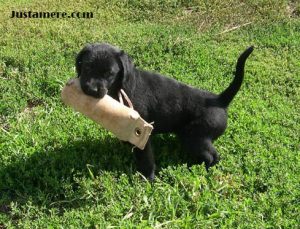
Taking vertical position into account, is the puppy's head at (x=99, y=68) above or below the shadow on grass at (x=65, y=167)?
above

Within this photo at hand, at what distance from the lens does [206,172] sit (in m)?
4.83

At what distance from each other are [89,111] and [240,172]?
173 cm

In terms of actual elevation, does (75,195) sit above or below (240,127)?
below

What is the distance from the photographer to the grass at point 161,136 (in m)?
4.38

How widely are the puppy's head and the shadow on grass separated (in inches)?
39.6

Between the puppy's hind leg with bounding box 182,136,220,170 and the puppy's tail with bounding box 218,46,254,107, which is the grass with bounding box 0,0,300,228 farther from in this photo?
the puppy's tail with bounding box 218,46,254,107

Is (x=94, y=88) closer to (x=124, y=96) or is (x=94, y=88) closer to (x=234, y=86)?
(x=124, y=96)

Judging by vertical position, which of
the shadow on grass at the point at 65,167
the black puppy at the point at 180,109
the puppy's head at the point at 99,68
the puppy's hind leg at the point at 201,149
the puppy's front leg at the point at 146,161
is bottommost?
the shadow on grass at the point at 65,167

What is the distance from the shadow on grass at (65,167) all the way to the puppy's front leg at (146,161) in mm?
148

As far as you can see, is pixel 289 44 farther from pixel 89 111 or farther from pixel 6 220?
pixel 6 220

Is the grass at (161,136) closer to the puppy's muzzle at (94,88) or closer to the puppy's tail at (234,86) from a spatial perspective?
the puppy's tail at (234,86)

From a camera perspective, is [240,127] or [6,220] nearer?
[6,220]

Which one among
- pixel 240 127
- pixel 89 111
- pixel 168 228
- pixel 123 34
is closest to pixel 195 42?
pixel 123 34

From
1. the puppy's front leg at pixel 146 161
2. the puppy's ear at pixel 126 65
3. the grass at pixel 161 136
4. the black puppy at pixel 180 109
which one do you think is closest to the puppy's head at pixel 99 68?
the puppy's ear at pixel 126 65
